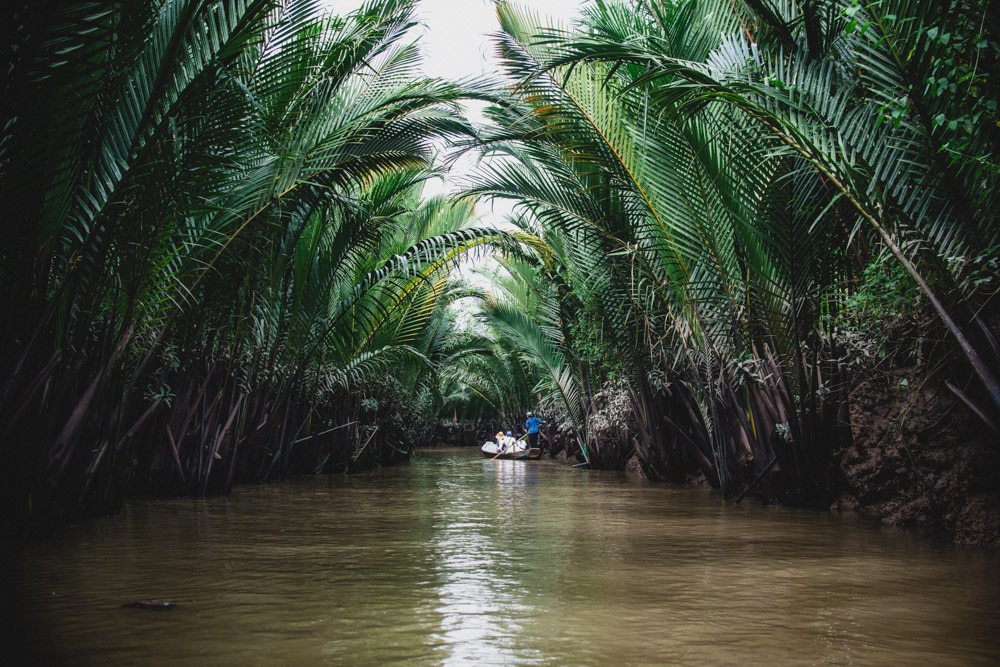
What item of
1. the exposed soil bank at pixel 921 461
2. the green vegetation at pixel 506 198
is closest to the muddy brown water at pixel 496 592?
the exposed soil bank at pixel 921 461

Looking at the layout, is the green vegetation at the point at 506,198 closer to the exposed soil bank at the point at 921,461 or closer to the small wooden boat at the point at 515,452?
the exposed soil bank at the point at 921,461

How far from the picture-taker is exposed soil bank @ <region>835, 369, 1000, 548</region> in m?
4.48

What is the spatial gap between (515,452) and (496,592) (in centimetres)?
1684

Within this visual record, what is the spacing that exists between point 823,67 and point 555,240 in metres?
6.78

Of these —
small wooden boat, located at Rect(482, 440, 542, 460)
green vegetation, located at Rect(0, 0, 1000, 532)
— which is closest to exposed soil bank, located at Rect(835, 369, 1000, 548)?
green vegetation, located at Rect(0, 0, 1000, 532)

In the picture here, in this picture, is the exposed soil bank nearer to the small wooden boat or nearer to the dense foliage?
the dense foliage

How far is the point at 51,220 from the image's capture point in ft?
12.4

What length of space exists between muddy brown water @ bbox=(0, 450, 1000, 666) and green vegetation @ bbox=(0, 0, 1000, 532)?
2.80 ft

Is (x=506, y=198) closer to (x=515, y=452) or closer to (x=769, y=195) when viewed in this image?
(x=769, y=195)

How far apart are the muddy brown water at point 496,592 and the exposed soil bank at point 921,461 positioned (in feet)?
0.94

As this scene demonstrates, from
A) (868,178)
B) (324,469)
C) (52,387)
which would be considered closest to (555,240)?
(324,469)

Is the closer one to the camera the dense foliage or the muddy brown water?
the muddy brown water

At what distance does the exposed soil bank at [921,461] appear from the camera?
14.7 ft

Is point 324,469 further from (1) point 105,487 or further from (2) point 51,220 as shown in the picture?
(2) point 51,220
